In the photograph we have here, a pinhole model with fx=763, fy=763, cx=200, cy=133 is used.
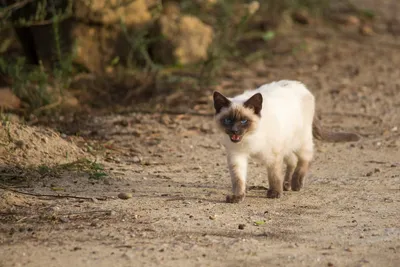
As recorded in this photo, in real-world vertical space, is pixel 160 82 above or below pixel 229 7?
below

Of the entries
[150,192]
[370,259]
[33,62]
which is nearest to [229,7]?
[33,62]

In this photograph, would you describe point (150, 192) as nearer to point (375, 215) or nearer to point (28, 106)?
point (375, 215)

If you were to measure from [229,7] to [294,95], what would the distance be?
5.33m

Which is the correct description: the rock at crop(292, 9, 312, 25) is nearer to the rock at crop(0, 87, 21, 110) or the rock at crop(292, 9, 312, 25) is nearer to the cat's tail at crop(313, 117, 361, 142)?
the rock at crop(0, 87, 21, 110)

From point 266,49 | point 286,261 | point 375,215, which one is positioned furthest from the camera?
point 266,49

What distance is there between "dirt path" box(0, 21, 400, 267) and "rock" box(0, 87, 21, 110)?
3.46 ft

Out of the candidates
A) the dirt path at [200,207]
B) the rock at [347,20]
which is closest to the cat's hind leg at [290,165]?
the dirt path at [200,207]

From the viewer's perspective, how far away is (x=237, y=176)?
674cm

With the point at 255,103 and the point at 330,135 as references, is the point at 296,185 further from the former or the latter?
the point at 255,103

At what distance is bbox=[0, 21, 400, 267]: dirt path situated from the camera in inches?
210

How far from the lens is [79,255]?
17.2 ft

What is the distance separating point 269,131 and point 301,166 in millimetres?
879

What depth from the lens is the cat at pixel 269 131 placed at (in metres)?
6.66

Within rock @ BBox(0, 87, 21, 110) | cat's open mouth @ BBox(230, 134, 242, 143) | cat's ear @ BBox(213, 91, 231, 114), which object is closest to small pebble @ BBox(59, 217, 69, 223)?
cat's open mouth @ BBox(230, 134, 242, 143)
